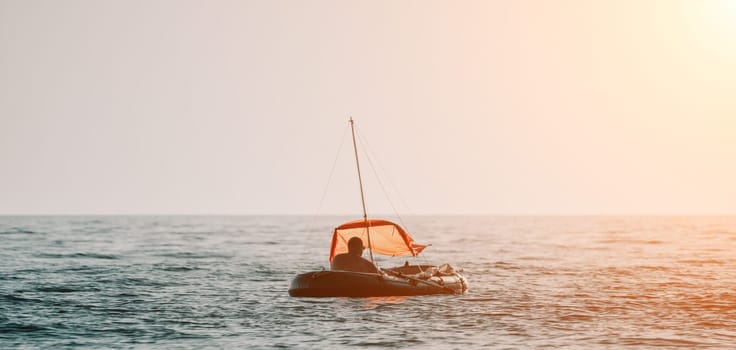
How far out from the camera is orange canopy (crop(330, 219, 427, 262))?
3797cm

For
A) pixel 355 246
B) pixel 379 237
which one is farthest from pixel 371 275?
pixel 379 237

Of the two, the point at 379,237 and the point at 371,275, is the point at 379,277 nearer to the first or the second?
the point at 371,275

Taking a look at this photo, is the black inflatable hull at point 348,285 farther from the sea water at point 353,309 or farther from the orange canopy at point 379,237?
the orange canopy at point 379,237

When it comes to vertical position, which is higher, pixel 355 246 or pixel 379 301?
pixel 355 246

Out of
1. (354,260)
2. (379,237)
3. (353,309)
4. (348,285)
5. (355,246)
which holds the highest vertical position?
(379,237)

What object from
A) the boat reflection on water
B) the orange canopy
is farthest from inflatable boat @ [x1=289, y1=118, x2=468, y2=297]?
the boat reflection on water

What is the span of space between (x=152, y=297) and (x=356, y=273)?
8742mm

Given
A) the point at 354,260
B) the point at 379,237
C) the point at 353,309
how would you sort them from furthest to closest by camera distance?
the point at 379,237, the point at 354,260, the point at 353,309

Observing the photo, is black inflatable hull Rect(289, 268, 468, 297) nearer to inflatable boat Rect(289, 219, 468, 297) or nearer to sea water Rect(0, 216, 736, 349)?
inflatable boat Rect(289, 219, 468, 297)

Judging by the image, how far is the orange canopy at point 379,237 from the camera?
125ft

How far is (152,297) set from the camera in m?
37.0

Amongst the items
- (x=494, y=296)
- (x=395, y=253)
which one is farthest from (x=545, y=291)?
(x=395, y=253)

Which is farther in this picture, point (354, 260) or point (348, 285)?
point (354, 260)

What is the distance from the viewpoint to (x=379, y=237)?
38625 millimetres
